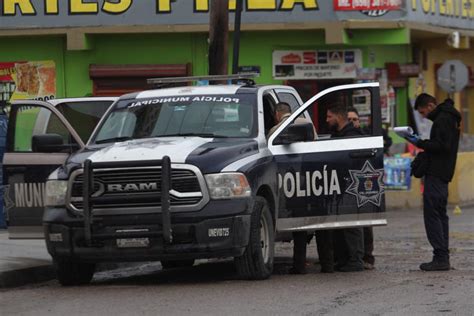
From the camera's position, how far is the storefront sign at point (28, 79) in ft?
91.8

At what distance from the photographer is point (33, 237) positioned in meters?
12.8

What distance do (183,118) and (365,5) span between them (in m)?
14.7

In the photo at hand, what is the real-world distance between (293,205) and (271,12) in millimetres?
14801

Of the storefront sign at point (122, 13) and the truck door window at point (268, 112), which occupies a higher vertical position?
the storefront sign at point (122, 13)

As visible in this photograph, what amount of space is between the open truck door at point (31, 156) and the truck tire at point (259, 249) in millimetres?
2470

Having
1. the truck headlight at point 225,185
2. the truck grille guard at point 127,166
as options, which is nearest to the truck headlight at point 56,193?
the truck grille guard at point 127,166

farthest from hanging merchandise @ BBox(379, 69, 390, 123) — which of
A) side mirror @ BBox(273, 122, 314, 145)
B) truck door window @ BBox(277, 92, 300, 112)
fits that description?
side mirror @ BBox(273, 122, 314, 145)

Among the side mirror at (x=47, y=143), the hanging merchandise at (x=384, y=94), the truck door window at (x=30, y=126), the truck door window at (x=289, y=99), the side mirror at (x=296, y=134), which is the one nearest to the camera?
the side mirror at (x=296, y=134)

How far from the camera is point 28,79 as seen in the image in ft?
91.9

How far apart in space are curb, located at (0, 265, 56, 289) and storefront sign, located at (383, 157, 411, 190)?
1270 cm

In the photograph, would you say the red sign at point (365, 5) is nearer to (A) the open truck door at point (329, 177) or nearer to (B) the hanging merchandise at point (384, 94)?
(B) the hanging merchandise at point (384, 94)

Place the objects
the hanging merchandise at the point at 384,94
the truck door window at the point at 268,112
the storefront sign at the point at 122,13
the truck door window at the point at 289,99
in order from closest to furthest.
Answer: the truck door window at the point at 268,112 → the truck door window at the point at 289,99 → the storefront sign at the point at 122,13 → the hanging merchandise at the point at 384,94

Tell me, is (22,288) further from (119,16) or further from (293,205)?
(119,16)

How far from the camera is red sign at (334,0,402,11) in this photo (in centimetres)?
2627
